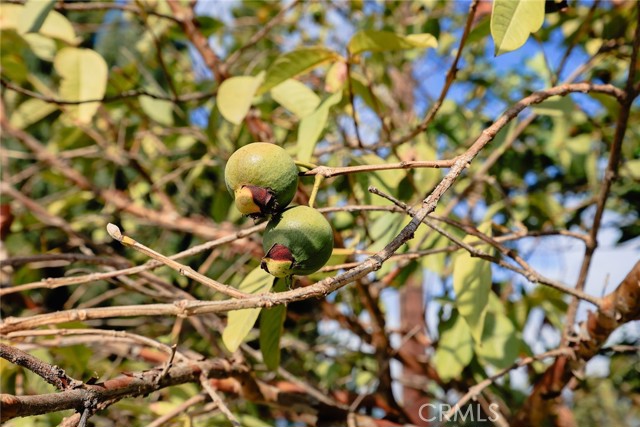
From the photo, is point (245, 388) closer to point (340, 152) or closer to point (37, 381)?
point (37, 381)

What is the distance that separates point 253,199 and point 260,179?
0.07 ft

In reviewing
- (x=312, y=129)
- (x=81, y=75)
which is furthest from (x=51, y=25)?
(x=312, y=129)

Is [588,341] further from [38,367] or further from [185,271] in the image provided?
[38,367]

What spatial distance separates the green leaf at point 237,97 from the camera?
1.08 metres

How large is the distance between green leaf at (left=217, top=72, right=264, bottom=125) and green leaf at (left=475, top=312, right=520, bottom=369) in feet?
1.99

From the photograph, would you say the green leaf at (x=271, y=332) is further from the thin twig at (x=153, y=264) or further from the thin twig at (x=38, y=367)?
the thin twig at (x=38, y=367)

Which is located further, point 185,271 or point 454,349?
point 454,349

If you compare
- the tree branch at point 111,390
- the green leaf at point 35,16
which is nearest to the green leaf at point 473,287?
the tree branch at point 111,390

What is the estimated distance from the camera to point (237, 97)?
1105 mm

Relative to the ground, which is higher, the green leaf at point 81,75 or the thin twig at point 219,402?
the green leaf at point 81,75

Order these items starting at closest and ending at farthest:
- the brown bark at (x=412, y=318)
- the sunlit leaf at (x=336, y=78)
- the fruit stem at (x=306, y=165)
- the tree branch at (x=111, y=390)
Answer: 1. the tree branch at (x=111, y=390)
2. the fruit stem at (x=306, y=165)
3. the sunlit leaf at (x=336, y=78)
4. the brown bark at (x=412, y=318)

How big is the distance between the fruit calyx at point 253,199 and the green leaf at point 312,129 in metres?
0.30

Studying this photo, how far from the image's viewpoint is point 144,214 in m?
1.82

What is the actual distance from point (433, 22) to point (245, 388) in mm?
969
